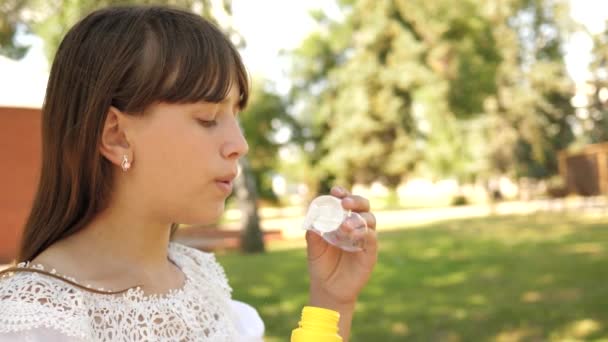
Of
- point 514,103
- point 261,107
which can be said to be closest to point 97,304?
point 261,107

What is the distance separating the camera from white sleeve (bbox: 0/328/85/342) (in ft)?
3.47

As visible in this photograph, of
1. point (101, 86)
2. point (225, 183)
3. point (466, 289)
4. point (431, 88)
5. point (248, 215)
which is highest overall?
point (431, 88)

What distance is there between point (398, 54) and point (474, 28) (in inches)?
159

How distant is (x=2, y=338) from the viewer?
1.06 m

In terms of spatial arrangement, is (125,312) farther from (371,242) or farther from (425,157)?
(425,157)

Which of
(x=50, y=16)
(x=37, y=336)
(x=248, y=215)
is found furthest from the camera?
(x=248, y=215)

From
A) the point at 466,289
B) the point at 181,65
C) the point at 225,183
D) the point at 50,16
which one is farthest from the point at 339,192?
the point at 466,289

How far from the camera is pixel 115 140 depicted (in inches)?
46.6

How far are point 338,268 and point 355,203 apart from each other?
16 cm

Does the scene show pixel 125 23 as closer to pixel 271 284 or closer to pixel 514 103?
pixel 271 284

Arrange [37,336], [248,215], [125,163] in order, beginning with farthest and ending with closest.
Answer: [248,215]
[125,163]
[37,336]

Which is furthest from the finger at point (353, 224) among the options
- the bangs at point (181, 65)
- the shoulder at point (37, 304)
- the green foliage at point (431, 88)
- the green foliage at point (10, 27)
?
the green foliage at point (431, 88)

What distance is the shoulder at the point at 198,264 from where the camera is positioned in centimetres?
151

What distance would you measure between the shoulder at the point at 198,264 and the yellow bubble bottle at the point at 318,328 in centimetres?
40
